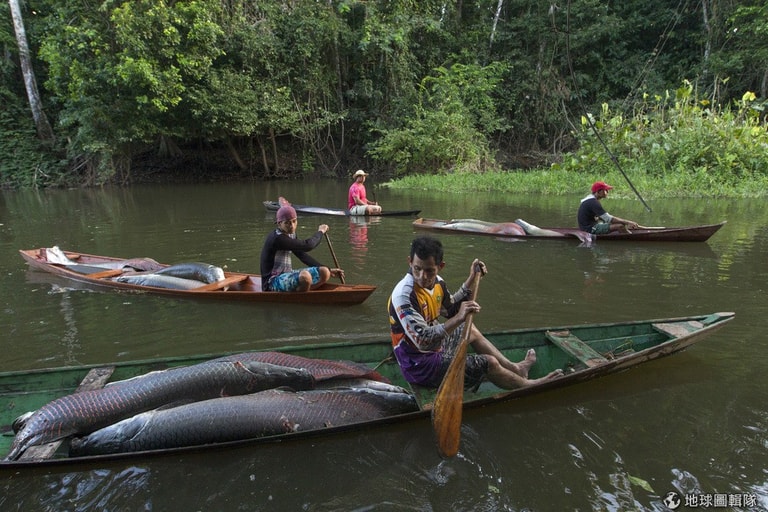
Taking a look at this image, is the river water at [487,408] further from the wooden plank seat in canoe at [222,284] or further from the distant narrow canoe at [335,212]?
the distant narrow canoe at [335,212]

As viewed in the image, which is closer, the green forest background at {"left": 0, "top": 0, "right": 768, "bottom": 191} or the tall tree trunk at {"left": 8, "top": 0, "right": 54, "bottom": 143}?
the green forest background at {"left": 0, "top": 0, "right": 768, "bottom": 191}

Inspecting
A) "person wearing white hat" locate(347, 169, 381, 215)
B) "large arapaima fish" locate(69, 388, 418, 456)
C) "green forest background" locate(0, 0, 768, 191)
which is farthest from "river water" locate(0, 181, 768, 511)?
"green forest background" locate(0, 0, 768, 191)

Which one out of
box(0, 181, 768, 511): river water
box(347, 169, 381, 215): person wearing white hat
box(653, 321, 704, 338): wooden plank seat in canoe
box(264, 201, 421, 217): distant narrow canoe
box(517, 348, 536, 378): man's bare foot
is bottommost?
box(0, 181, 768, 511): river water

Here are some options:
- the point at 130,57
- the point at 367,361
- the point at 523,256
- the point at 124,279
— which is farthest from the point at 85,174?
the point at 367,361

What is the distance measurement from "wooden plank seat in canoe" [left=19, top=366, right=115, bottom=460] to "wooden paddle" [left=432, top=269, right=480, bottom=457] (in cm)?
240

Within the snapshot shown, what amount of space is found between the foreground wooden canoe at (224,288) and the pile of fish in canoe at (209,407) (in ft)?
7.49

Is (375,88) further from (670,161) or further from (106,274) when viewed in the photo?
(106,274)

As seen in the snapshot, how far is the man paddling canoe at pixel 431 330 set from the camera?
3.48 metres

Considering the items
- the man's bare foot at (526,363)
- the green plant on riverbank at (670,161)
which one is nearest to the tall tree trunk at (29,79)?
the green plant on riverbank at (670,161)

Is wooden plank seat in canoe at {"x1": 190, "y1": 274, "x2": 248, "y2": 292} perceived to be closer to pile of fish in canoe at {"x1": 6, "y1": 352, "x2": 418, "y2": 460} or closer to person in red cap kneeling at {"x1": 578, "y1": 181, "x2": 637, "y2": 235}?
pile of fish in canoe at {"x1": 6, "y1": 352, "x2": 418, "y2": 460}

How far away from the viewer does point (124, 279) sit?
6910 mm

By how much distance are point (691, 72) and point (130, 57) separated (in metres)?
22.0

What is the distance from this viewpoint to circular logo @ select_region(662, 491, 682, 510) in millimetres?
2947

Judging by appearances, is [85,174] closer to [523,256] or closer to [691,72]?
[523,256]
